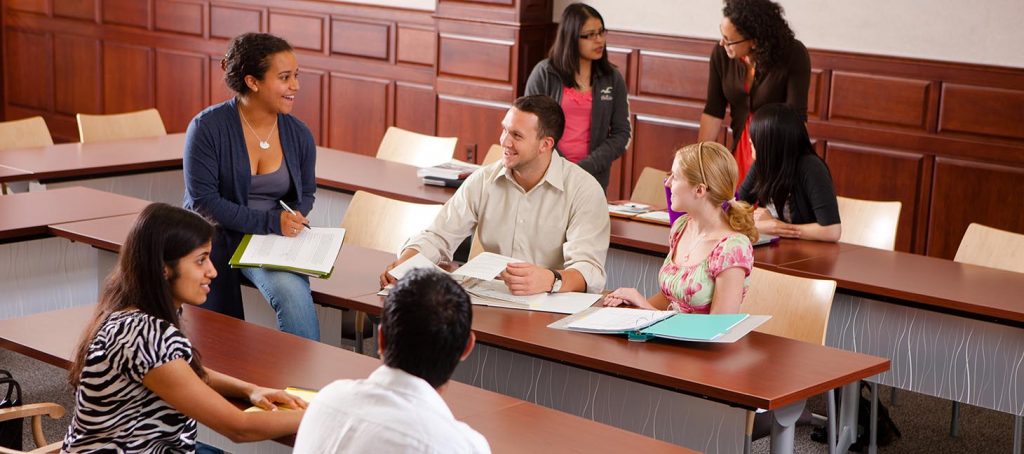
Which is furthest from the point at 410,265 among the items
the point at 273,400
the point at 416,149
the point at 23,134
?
the point at 23,134

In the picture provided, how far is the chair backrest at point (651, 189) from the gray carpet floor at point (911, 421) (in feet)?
4.00

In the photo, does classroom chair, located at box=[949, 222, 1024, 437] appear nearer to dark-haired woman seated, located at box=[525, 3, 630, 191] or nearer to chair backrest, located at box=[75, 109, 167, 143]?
dark-haired woman seated, located at box=[525, 3, 630, 191]

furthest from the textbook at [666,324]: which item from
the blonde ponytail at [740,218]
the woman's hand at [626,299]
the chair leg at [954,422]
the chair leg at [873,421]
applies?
the chair leg at [954,422]

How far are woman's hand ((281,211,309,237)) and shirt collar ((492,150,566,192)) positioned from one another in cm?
63

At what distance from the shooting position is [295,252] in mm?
3822

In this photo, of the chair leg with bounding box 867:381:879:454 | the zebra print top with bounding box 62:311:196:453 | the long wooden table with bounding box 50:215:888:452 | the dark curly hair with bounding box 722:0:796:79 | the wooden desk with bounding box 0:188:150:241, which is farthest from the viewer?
the dark curly hair with bounding box 722:0:796:79

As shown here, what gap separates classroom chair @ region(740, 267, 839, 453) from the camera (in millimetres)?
3654

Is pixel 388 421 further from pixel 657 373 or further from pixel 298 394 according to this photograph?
pixel 657 373

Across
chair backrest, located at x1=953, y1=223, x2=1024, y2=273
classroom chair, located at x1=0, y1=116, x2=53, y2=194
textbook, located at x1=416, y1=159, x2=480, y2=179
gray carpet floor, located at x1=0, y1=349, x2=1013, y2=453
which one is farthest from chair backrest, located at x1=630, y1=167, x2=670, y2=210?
classroom chair, located at x1=0, y1=116, x2=53, y2=194

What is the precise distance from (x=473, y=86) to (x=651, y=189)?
2.51 metres

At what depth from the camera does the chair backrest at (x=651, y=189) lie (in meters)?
5.68

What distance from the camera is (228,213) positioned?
389 centimetres

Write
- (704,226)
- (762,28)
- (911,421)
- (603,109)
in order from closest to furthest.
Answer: (704,226) < (911,421) < (762,28) < (603,109)

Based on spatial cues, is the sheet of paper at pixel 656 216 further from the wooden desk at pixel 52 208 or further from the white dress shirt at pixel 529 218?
the wooden desk at pixel 52 208
